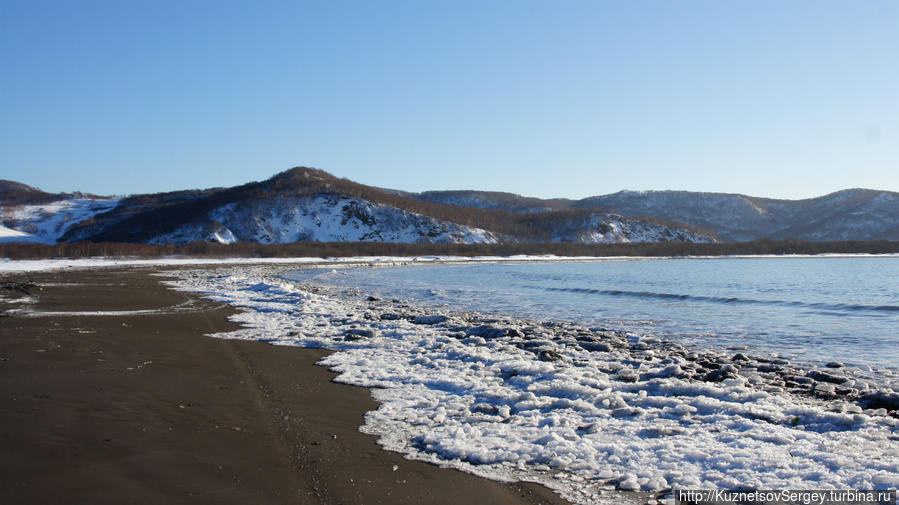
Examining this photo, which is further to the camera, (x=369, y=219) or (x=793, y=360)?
(x=369, y=219)

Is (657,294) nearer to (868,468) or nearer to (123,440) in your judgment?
(868,468)

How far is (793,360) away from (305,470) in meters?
10.8

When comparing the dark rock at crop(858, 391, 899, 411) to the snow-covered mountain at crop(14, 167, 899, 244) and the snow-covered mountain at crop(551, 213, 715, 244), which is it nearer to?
the snow-covered mountain at crop(14, 167, 899, 244)

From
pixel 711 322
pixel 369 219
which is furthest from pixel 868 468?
pixel 369 219

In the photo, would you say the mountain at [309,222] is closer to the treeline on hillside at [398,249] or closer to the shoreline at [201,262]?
the treeline on hillside at [398,249]

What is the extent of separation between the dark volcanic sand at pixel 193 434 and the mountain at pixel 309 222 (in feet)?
416

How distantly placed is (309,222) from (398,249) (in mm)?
46046

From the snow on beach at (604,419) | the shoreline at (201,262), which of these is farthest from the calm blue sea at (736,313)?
the shoreline at (201,262)

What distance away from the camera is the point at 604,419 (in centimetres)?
727

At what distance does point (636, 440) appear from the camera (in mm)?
6375

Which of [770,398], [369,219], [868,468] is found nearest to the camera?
[868,468]

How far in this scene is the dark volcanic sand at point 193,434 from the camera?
5004mm

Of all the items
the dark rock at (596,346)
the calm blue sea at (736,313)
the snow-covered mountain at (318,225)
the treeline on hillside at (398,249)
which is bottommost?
the calm blue sea at (736,313)

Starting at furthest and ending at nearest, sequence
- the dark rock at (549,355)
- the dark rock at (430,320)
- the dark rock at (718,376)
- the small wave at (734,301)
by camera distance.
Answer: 1. the small wave at (734,301)
2. the dark rock at (430,320)
3. the dark rock at (549,355)
4. the dark rock at (718,376)
